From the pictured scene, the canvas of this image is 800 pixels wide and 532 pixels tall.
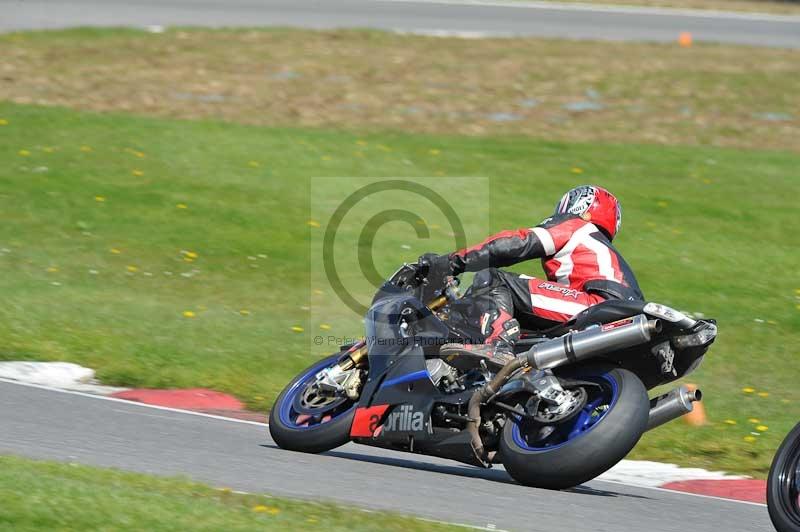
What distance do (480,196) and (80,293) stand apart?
20.3ft

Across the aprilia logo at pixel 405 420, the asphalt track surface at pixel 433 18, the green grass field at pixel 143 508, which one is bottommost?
the aprilia logo at pixel 405 420

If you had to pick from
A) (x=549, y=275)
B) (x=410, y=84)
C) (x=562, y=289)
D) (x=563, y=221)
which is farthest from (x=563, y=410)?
(x=410, y=84)

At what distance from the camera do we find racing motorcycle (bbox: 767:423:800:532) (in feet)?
18.5

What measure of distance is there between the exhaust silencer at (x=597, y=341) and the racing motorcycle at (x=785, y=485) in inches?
43.5

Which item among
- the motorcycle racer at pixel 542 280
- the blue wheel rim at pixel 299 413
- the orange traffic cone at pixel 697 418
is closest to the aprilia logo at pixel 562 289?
the motorcycle racer at pixel 542 280

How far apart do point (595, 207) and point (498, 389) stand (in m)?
1.55

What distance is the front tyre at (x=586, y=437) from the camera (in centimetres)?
634

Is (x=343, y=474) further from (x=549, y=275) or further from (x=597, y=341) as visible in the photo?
(x=549, y=275)

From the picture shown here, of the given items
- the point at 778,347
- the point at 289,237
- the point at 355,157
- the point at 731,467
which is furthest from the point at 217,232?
the point at 731,467

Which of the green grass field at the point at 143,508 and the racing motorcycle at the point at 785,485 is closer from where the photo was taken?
the green grass field at the point at 143,508

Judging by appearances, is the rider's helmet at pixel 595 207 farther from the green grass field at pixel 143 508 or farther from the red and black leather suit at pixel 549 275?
the green grass field at pixel 143 508

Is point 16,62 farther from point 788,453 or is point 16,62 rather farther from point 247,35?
point 788,453

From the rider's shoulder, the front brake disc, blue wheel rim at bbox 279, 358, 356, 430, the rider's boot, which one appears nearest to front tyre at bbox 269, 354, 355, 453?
blue wheel rim at bbox 279, 358, 356, 430

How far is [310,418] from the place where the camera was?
7.86 meters
